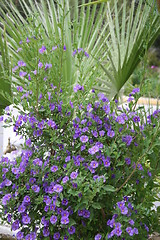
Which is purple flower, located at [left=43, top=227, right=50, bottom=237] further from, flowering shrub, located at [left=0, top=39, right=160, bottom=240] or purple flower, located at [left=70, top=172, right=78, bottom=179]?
purple flower, located at [left=70, top=172, right=78, bottom=179]

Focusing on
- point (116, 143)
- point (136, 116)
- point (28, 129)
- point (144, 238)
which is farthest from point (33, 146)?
point (144, 238)

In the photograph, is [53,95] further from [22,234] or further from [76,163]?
[22,234]

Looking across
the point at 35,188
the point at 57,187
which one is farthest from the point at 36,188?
the point at 57,187

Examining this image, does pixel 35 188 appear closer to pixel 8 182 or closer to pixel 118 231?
pixel 8 182

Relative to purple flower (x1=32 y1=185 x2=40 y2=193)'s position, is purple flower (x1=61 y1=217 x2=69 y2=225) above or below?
below

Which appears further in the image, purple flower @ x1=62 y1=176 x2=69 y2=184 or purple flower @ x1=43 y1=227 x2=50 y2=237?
purple flower @ x1=43 y1=227 x2=50 y2=237

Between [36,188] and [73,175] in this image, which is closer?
[73,175]

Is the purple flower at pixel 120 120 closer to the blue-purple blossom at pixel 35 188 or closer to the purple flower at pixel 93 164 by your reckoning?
the purple flower at pixel 93 164

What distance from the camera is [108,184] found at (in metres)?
1.45

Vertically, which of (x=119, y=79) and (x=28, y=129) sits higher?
(x=119, y=79)

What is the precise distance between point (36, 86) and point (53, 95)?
10 centimetres

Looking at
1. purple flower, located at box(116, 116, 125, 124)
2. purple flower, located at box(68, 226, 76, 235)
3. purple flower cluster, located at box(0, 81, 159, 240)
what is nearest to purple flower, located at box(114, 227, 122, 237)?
purple flower cluster, located at box(0, 81, 159, 240)

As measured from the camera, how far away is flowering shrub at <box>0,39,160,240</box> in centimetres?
139

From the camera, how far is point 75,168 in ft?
4.66
